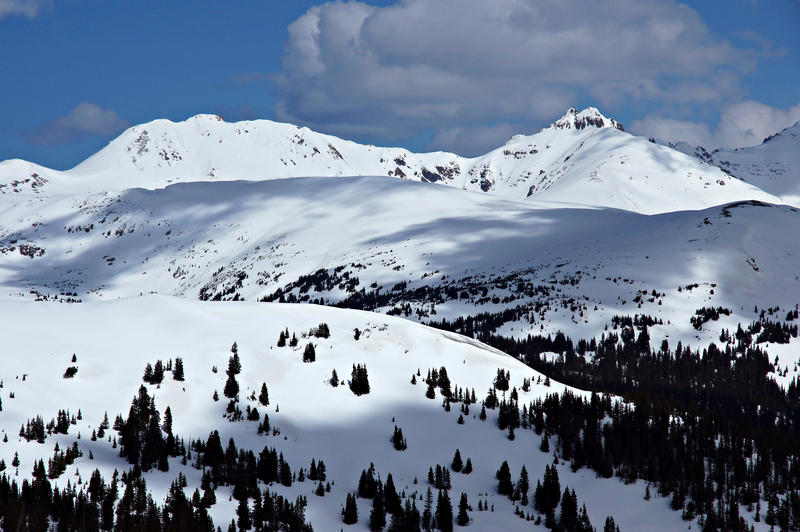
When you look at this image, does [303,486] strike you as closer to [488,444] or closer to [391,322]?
[488,444]

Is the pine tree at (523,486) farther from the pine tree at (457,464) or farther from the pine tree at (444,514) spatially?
the pine tree at (444,514)

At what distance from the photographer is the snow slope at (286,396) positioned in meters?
78.3

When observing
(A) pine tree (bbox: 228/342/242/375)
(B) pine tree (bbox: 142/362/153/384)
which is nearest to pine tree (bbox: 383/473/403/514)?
(A) pine tree (bbox: 228/342/242/375)

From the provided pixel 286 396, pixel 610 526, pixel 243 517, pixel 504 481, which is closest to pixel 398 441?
pixel 504 481

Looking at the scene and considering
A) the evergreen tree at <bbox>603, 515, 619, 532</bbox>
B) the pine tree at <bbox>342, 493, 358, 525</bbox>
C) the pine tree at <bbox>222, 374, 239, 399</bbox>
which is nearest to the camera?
the pine tree at <bbox>342, 493, 358, 525</bbox>

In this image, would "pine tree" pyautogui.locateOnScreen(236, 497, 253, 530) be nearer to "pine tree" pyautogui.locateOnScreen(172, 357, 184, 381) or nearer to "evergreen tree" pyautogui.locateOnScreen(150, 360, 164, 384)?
"evergreen tree" pyautogui.locateOnScreen(150, 360, 164, 384)

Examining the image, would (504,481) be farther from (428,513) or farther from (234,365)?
(234,365)

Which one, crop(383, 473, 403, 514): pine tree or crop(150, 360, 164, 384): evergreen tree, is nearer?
crop(383, 473, 403, 514): pine tree

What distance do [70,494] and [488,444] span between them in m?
56.0

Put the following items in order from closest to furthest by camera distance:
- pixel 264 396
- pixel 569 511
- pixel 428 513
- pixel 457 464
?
1. pixel 428 513
2. pixel 569 511
3. pixel 264 396
4. pixel 457 464

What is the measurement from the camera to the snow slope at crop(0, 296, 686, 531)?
78312mm

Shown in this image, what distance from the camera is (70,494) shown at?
62531 millimetres

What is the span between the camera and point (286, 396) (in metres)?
96.6

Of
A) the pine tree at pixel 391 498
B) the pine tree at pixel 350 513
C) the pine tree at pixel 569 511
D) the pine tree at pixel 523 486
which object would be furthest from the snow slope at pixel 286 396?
the pine tree at pixel 569 511
